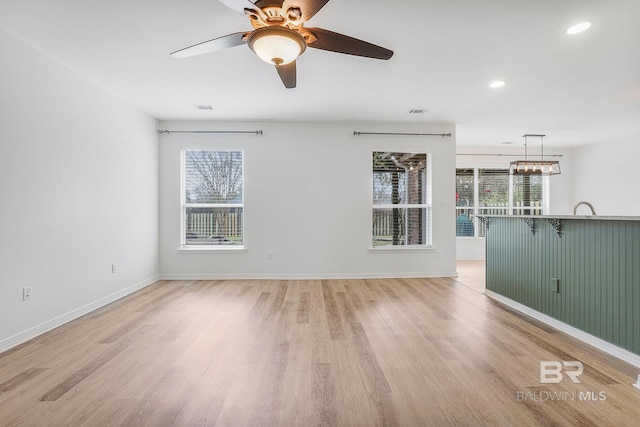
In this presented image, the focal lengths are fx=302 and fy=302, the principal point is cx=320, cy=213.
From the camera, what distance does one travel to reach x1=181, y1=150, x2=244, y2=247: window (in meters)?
5.18

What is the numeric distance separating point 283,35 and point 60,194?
292 cm

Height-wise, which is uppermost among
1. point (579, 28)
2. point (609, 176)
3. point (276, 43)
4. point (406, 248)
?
point (579, 28)

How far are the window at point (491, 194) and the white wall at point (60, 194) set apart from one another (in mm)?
6878

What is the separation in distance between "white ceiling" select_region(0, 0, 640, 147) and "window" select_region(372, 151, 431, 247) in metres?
0.75

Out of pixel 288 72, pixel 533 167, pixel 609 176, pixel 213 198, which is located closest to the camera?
pixel 288 72

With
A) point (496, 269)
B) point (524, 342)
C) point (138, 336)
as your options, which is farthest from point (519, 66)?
point (138, 336)

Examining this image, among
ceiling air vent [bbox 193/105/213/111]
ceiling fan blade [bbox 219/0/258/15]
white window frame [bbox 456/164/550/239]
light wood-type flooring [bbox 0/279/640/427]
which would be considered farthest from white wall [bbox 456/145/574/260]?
ceiling fan blade [bbox 219/0/258/15]

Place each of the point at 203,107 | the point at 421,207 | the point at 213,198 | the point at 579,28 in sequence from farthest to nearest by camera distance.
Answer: the point at 421,207, the point at 213,198, the point at 203,107, the point at 579,28

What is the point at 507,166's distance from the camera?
24.2 ft

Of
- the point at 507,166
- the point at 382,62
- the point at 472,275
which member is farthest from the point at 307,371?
the point at 507,166

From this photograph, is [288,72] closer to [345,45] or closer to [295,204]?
[345,45]

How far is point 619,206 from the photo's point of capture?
6.46 m

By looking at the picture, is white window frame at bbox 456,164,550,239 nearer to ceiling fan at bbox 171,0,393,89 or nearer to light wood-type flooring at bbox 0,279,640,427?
light wood-type flooring at bbox 0,279,640,427

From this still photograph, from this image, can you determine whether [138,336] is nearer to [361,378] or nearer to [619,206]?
[361,378]
